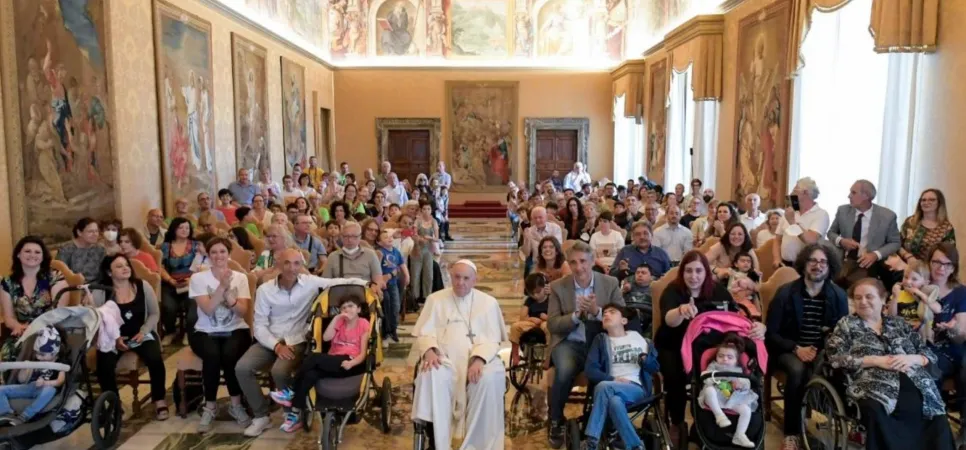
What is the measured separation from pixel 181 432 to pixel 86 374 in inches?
32.5

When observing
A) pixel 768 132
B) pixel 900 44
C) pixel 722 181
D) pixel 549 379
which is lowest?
pixel 549 379

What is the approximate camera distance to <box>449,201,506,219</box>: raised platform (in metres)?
21.5

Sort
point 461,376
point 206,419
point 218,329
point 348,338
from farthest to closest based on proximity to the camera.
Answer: point 218,329 < point 206,419 < point 348,338 < point 461,376

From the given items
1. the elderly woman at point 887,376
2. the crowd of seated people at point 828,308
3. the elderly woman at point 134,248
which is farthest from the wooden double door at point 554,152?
the elderly woman at point 887,376

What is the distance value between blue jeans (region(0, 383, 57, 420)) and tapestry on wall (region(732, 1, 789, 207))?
30.2ft

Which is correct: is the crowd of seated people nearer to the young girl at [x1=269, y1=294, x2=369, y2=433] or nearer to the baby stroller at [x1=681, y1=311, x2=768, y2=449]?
the baby stroller at [x1=681, y1=311, x2=768, y2=449]

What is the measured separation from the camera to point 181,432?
514cm

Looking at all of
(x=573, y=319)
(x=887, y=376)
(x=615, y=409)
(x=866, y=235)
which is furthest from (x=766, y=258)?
(x=615, y=409)

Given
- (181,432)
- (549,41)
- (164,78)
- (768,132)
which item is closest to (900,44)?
(768,132)

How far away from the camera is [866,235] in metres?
6.21

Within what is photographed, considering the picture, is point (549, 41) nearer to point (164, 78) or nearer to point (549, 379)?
point (164, 78)

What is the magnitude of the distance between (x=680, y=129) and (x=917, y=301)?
1072 centimetres

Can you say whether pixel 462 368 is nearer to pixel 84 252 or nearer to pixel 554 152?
pixel 84 252

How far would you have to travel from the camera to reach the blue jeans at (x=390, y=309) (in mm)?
7465
